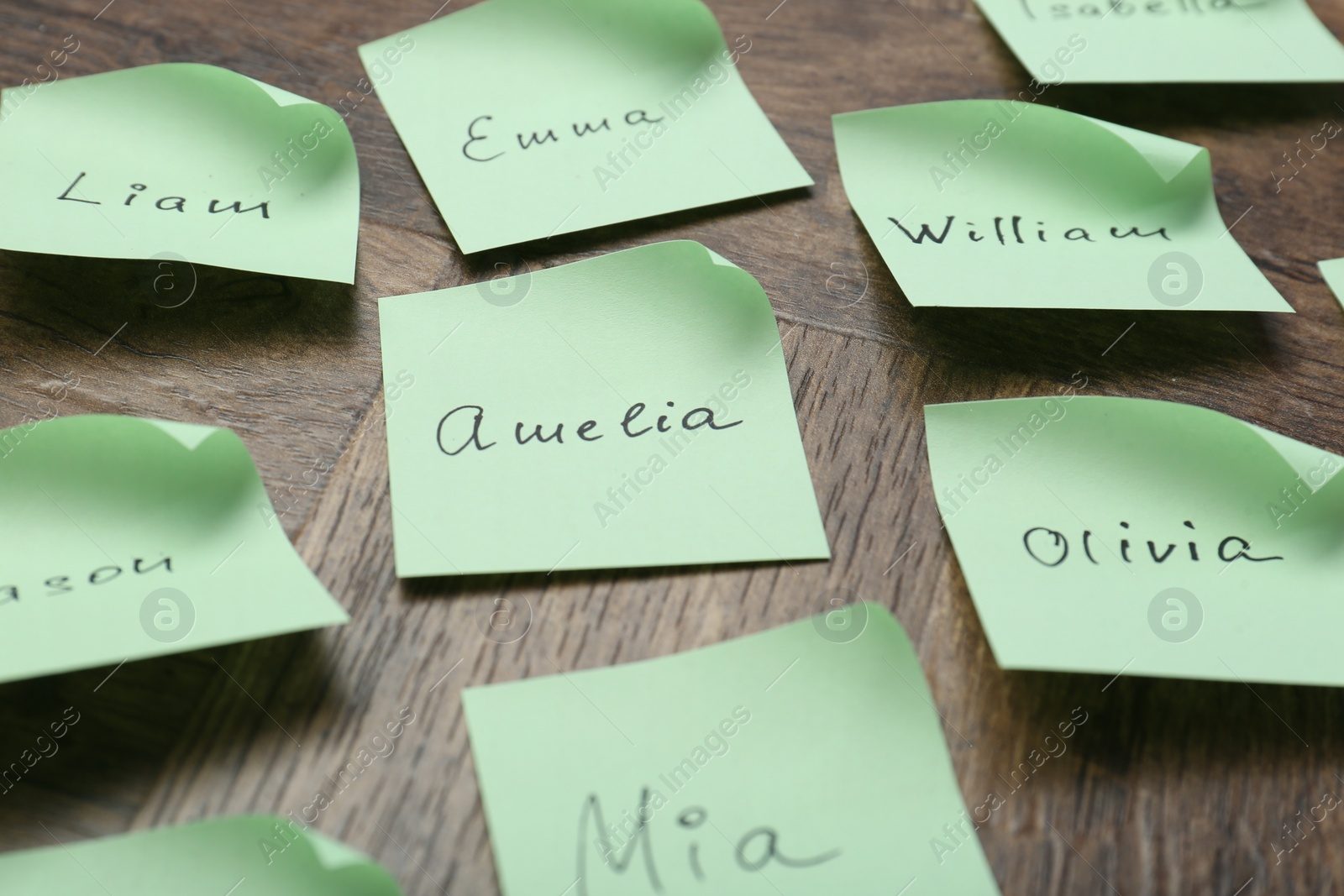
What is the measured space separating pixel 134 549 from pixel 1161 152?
0.48 metres

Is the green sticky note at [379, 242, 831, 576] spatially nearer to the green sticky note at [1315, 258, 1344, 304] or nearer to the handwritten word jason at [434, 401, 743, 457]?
the handwritten word jason at [434, 401, 743, 457]

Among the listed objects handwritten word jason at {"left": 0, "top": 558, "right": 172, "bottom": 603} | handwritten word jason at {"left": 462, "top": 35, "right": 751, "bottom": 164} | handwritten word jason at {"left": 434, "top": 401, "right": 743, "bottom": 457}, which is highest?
handwritten word jason at {"left": 462, "top": 35, "right": 751, "bottom": 164}

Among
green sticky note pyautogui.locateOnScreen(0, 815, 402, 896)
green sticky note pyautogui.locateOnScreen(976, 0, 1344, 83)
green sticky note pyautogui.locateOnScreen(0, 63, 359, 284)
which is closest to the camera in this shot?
green sticky note pyautogui.locateOnScreen(0, 815, 402, 896)

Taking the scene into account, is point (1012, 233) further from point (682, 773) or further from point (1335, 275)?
point (682, 773)

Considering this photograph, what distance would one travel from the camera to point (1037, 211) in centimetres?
49

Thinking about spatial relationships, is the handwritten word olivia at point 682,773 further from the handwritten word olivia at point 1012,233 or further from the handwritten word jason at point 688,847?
the handwritten word olivia at point 1012,233

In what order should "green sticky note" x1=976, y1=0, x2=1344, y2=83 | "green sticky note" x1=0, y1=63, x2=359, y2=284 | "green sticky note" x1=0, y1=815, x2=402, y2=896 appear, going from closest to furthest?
"green sticky note" x1=0, y1=815, x2=402, y2=896
"green sticky note" x1=0, y1=63, x2=359, y2=284
"green sticky note" x1=976, y1=0, x2=1344, y2=83

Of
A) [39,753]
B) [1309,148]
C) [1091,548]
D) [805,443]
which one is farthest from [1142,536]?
[39,753]

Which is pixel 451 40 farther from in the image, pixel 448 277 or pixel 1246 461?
pixel 1246 461

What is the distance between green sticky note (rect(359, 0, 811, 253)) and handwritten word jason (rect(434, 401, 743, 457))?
0.10 m

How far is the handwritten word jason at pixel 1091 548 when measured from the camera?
393 millimetres

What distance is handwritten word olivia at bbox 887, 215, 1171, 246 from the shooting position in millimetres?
480

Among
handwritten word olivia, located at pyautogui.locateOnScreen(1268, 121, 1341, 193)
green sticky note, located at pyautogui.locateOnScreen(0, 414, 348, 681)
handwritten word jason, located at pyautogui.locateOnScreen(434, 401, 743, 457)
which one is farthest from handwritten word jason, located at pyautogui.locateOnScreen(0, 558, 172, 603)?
handwritten word olivia, located at pyautogui.locateOnScreen(1268, 121, 1341, 193)

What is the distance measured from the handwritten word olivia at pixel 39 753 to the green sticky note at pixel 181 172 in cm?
20
